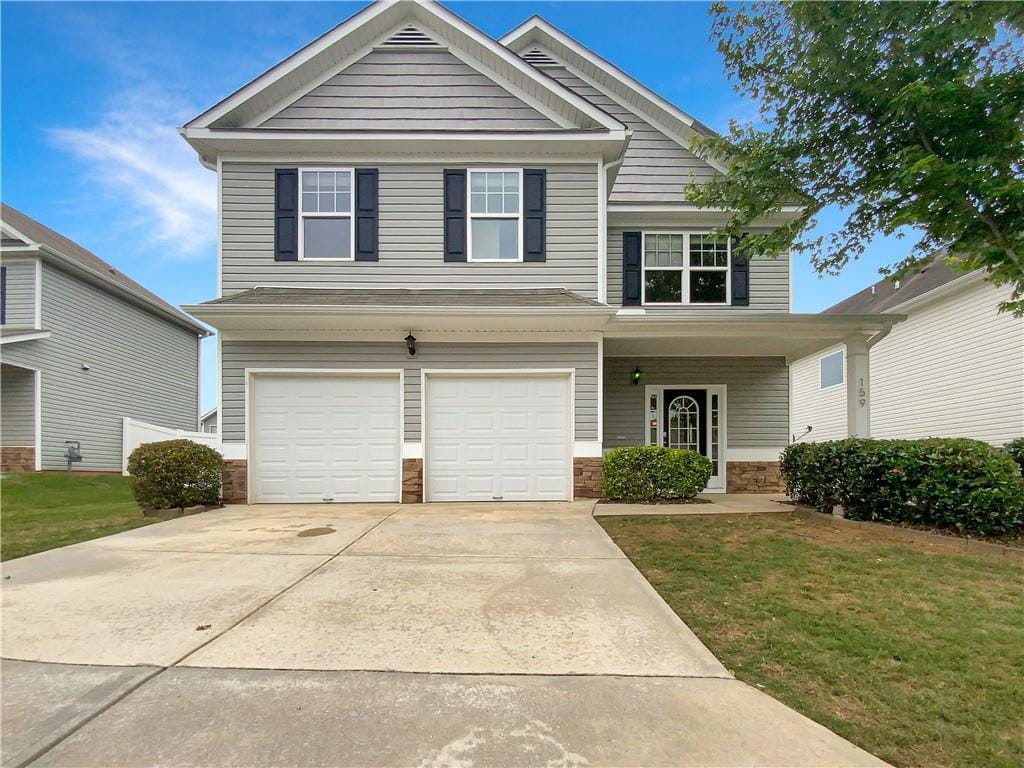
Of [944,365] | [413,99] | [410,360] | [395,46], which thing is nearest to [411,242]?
[410,360]

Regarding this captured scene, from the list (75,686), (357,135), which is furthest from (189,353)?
(75,686)

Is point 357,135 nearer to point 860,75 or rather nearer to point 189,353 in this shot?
point 860,75

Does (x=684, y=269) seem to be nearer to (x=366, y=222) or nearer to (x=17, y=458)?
(x=366, y=222)

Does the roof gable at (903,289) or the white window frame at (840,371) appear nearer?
the roof gable at (903,289)

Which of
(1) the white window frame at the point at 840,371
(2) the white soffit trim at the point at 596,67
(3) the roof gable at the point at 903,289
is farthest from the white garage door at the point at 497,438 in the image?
(1) the white window frame at the point at 840,371

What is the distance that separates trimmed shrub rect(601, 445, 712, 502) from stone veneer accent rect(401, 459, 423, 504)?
3.03 m

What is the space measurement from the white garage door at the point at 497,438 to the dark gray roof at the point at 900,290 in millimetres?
8099

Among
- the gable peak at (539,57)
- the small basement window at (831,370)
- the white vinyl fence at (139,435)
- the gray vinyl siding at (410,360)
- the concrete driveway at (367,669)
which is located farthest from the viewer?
the small basement window at (831,370)

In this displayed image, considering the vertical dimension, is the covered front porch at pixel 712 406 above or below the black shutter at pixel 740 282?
below

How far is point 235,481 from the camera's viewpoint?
871 centimetres

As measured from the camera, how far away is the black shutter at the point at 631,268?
10953 mm

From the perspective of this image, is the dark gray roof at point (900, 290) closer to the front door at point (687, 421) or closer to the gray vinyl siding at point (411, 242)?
the front door at point (687, 421)

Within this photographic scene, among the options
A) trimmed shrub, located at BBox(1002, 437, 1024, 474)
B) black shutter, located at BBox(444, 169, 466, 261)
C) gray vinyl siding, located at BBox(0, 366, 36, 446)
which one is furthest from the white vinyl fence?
trimmed shrub, located at BBox(1002, 437, 1024, 474)

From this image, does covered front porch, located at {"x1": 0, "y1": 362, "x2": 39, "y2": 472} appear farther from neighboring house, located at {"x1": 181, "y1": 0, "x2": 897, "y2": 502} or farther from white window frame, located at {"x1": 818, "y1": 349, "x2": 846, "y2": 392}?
white window frame, located at {"x1": 818, "y1": 349, "x2": 846, "y2": 392}
